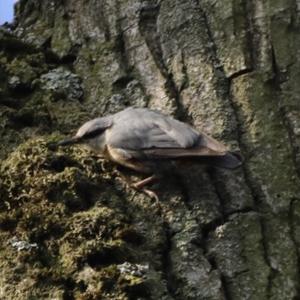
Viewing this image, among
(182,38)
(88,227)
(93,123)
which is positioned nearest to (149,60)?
(182,38)

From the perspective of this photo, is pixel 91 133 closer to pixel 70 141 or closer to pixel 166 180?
pixel 70 141

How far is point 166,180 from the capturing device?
11.3 feet

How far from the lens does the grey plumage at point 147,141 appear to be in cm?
340

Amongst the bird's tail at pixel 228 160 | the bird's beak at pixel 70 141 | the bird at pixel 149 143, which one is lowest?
the bird's tail at pixel 228 160

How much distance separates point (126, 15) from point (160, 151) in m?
0.74

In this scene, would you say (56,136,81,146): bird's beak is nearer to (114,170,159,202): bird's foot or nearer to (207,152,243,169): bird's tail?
(114,170,159,202): bird's foot

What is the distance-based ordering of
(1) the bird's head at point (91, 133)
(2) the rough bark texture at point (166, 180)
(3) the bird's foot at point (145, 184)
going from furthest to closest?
(1) the bird's head at point (91, 133) → (3) the bird's foot at point (145, 184) → (2) the rough bark texture at point (166, 180)

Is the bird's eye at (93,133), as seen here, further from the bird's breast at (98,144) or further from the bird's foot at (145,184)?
the bird's foot at (145,184)

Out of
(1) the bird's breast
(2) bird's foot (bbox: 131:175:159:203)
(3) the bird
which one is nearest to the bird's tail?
(3) the bird

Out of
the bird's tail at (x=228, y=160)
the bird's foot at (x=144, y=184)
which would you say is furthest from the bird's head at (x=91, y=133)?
the bird's tail at (x=228, y=160)

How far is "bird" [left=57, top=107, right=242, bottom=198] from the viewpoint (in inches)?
134

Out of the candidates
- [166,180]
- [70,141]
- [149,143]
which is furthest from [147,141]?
[70,141]

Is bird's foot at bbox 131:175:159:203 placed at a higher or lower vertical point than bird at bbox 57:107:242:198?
lower

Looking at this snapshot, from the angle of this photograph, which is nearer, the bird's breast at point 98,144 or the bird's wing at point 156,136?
the bird's wing at point 156,136
